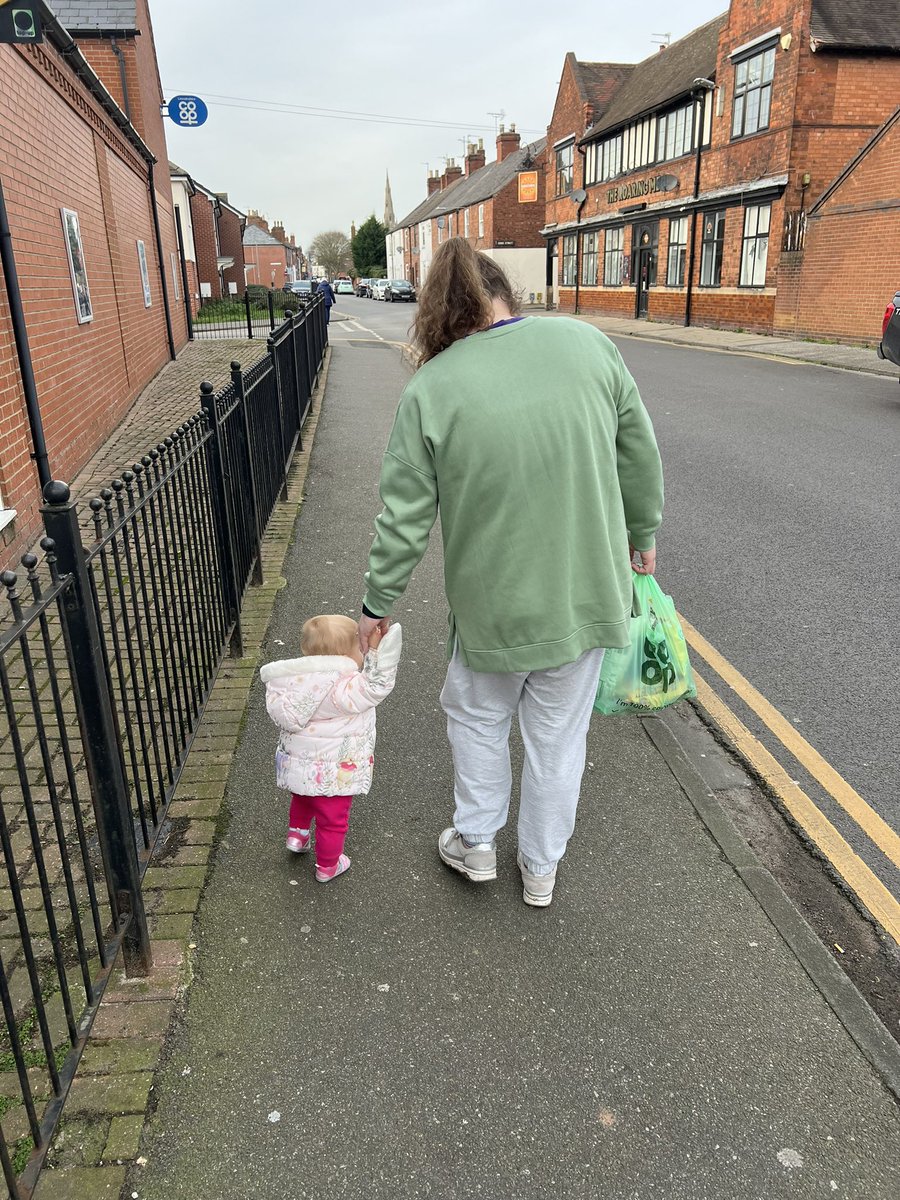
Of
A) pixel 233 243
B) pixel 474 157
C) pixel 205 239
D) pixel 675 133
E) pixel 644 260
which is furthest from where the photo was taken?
pixel 474 157

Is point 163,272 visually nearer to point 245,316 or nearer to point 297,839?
point 245,316

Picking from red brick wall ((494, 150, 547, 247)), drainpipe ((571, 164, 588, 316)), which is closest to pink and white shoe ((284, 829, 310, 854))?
drainpipe ((571, 164, 588, 316))

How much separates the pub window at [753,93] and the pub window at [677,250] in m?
3.48

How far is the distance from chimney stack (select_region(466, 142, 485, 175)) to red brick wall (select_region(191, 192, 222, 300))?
30.0 m

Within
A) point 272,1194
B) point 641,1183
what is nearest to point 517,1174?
point 641,1183

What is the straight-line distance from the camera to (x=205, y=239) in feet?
141

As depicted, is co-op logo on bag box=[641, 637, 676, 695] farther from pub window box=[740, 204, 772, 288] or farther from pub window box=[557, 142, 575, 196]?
pub window box=[557, 142, 575, 196]

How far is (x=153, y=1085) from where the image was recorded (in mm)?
2168

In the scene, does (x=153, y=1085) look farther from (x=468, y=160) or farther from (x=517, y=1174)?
(x=468, y=160)

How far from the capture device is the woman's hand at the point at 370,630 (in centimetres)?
260

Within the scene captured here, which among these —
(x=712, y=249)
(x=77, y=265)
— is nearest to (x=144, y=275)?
(x=77, y=265)

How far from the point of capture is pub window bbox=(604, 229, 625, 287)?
31.9 meters

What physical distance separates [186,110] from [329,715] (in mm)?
19369

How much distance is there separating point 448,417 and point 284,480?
5.72 metres
